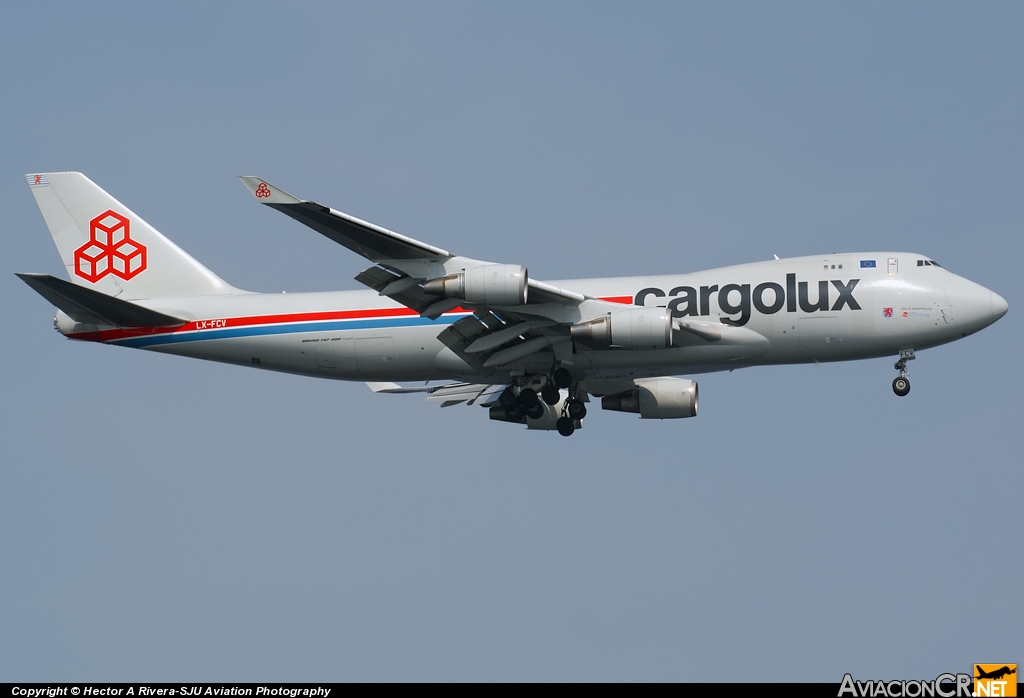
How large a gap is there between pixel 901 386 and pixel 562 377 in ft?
35.9

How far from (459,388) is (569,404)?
548cm

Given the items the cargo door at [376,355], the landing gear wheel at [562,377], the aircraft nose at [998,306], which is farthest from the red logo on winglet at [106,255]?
the aircraft nose at [998,306]

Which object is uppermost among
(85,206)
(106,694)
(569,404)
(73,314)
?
(85,206)

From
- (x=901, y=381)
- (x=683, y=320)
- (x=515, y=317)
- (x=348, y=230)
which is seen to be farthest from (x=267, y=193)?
(x=901, y=381)

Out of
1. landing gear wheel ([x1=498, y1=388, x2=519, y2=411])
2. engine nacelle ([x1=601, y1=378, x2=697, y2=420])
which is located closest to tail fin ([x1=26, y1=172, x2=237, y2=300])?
landing gear wheel ([x1=498, y1=388, x2=519, y2=411])

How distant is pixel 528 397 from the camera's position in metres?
46.8

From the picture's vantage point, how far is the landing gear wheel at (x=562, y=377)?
45.7 metres

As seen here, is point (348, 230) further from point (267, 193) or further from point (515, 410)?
point (515, 410)

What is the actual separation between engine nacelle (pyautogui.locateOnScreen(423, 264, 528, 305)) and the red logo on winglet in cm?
1447

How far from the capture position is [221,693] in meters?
33.8

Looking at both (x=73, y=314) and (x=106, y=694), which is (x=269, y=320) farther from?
(x=106, y=694)

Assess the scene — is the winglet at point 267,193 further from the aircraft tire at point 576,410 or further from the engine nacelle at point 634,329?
the aircraft tire at point 576,410

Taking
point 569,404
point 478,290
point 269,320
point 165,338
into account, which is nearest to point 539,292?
point 478,290

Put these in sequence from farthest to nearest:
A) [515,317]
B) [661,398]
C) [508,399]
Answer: [661,398] → [508,399] → [515,317]
